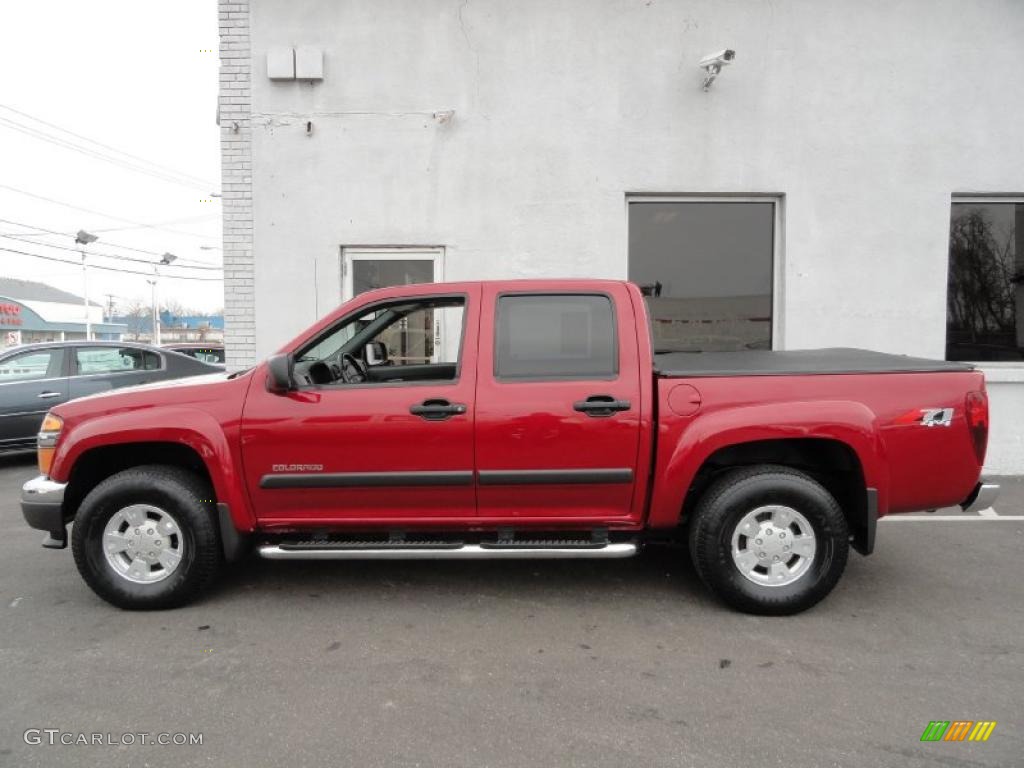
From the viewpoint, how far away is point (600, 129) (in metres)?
7.12

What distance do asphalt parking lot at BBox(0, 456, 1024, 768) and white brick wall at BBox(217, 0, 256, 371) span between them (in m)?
3.38

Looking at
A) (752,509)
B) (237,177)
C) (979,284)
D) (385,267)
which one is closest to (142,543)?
(752,509)

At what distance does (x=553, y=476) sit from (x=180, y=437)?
2.11 metres

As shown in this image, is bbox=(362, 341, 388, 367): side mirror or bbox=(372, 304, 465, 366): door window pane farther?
bbox=(372, 304, 465, 366): door window pane

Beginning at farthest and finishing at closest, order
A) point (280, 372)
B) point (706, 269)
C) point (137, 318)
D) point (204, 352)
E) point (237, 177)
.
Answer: point (137, 318)
point (204, 352)
point (706, 269)
point (237, 177)
point (280, 372)

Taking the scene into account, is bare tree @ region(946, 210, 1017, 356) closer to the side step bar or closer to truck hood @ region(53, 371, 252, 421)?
the side step bar

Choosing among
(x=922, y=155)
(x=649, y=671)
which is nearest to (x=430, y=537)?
(x=649, y=671)

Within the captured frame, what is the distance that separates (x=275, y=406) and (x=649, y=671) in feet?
7.90

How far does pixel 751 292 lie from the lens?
746cm

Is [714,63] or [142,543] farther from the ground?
[714,63]

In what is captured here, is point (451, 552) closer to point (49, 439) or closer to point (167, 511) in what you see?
point (167, 511)

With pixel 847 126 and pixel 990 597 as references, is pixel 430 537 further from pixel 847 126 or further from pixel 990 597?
pixel 847 126

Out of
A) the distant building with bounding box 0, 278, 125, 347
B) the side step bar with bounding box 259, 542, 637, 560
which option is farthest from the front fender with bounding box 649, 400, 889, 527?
the distant building with bounding box 0, 278, 125, 347

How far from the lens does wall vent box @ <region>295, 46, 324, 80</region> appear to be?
704cm
